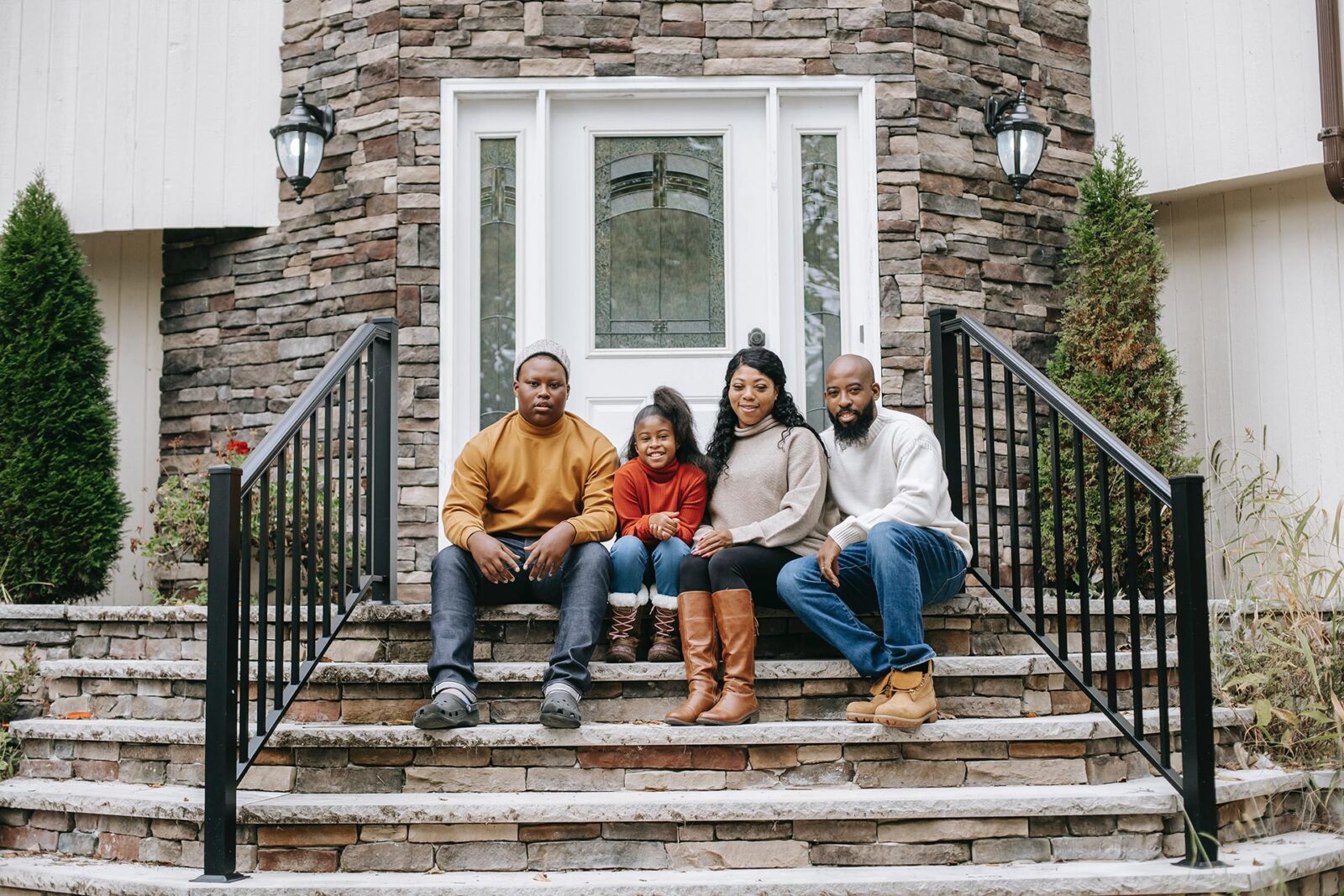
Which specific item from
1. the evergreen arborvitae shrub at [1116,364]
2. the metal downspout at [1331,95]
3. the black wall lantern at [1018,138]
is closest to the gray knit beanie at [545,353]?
the evergreen arborvitae shrub at [1116,364]

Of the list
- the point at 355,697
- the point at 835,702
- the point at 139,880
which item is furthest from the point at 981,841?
the point at 139,880

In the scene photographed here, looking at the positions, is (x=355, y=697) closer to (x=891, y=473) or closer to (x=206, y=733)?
(x=206, y=733)

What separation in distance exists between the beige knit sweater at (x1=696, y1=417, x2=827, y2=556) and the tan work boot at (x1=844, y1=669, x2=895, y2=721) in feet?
1.46

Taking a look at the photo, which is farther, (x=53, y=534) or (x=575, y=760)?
(x=53, y=534)

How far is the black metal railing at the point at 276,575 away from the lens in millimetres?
2627

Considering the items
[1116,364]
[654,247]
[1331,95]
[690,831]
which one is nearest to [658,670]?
[690,831]

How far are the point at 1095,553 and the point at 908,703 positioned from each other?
1884mm

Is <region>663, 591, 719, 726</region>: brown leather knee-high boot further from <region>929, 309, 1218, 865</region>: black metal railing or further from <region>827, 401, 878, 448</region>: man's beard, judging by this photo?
<region>929, 309, 1218, 865</region>: black metal railing

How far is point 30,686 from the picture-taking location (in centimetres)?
393

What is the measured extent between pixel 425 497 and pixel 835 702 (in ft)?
6.68

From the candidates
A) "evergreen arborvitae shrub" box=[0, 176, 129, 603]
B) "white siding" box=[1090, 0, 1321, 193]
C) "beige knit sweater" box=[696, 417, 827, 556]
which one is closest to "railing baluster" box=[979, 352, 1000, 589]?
"beige knit sweater" box=[696, 417, 827, 556]

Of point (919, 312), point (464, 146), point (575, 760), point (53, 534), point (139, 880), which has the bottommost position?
point (139, 880)

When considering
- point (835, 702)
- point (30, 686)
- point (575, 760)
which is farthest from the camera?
point (30, 686)

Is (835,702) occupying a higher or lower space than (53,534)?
lower
